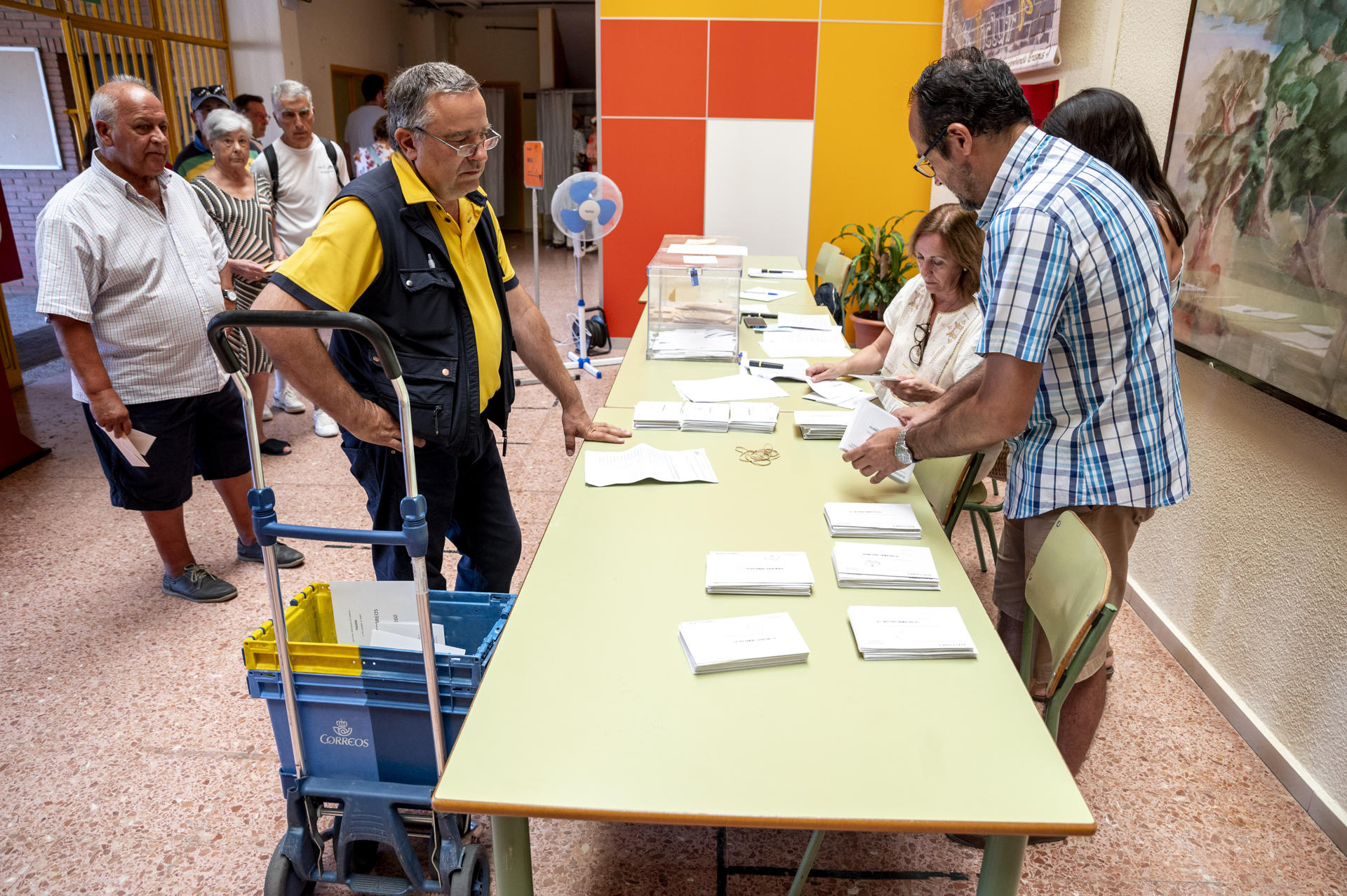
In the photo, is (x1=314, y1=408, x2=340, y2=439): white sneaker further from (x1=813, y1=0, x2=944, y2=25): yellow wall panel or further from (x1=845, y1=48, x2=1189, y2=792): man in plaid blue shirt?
(x1=813, y1=0, x2=944, y2=25): yellow wall panel

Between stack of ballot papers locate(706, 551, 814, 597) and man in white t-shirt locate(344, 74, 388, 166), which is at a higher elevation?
man in white t-shirt locate(344, 74, 388, 166)

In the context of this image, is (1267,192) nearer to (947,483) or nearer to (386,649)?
(947,483)

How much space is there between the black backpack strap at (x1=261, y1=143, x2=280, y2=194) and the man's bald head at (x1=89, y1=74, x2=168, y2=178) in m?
1.58

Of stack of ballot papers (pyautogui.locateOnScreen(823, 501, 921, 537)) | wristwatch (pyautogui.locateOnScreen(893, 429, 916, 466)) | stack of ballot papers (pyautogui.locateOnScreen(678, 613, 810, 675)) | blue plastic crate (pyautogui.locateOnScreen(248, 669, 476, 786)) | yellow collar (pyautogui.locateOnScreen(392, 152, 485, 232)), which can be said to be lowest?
blue plastic crate (pyautogui.locateOnScreen(248, 669, 476, 786))

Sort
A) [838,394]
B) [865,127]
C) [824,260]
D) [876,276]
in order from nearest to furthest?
[838,394], [824,260], [876,276], [865,127]

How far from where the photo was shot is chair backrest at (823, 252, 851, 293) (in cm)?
486

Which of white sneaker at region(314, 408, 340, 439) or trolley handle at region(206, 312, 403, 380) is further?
white sneaker at region(314, 408, 340, 439)

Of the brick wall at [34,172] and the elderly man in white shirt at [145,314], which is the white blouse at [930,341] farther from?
the brick wall at [34,172]

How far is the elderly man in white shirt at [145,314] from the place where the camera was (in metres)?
2.60

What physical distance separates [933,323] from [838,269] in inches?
80.9

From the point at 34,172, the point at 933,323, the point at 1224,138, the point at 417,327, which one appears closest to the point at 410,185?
the point at 417,327

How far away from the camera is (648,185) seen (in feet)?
20.0

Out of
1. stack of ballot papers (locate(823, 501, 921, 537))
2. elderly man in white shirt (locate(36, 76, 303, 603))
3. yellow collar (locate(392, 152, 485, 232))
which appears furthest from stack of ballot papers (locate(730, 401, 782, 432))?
elderly man in white shirt (locate(36, 76, 303, 603))

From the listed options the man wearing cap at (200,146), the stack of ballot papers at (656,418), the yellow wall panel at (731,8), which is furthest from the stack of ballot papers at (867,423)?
the yellow wall panel at (731,8)
